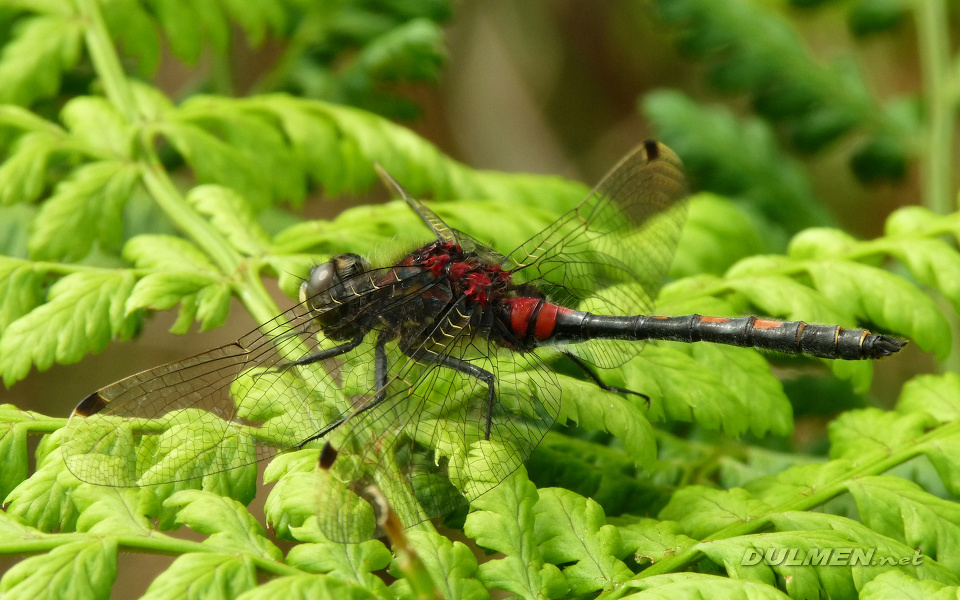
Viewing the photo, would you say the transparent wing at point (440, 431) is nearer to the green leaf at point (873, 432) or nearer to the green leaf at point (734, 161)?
the green leaf at point (873, 432)

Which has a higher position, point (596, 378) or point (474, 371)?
point (474, 371)

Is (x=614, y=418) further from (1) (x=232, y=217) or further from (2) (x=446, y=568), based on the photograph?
(1) (x=232, y=217)

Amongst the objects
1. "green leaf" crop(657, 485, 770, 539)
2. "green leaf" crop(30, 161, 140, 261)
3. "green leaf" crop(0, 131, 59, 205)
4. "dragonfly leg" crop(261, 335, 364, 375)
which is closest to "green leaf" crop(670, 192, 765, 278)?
"green leaf" crop(657, 485, 770, 539)

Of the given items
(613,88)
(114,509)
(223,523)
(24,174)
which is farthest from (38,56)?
(613,88)

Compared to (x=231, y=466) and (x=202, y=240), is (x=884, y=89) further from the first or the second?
(x=231, y=466)

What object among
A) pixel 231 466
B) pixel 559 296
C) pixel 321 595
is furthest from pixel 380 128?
pixel 321 595

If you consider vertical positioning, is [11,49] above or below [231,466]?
above
